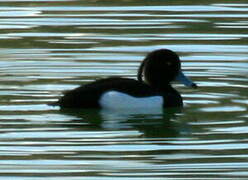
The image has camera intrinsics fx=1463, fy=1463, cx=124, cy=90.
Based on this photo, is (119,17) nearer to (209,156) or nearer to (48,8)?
(48,8)

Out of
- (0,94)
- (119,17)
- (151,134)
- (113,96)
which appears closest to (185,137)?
(151,134)

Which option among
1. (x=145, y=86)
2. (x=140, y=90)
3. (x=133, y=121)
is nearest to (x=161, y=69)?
(x=145, y=86)

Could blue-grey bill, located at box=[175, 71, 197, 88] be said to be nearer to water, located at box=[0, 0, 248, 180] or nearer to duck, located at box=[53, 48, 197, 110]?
duck, located at box=[53, 48, 197, 110]

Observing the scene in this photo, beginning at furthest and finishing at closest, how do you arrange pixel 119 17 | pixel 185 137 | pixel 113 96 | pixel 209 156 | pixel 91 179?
pixel 119 17, pixel 113 96, pixel 185 137, pixel 209 156, pixel 91 179

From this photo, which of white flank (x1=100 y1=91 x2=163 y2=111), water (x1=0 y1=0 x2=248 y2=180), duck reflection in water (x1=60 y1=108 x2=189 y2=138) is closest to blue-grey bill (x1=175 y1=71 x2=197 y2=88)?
water (x1=0 y1=0 x2=248 y2=180)

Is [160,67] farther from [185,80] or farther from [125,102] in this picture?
[125,102]

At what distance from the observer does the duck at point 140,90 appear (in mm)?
15859

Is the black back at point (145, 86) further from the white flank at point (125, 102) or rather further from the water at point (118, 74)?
the water at point (118, 74)

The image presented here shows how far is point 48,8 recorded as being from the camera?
22438mm

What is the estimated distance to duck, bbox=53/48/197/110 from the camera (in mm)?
15859

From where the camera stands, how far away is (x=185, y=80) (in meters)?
16.9

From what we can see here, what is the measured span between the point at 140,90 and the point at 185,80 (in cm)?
90

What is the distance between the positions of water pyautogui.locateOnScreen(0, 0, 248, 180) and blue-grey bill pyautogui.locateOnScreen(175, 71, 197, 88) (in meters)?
0.18

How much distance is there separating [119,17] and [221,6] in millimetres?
1814
